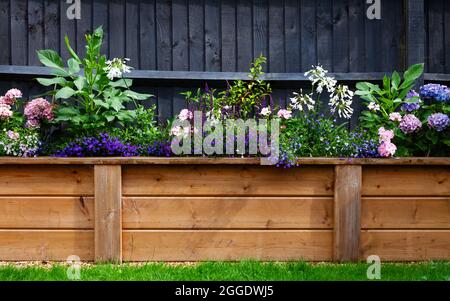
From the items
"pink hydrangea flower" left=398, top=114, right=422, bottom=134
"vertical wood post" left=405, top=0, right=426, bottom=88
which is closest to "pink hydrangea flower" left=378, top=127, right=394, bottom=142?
"pink hydrangea flower" left=398, top=114, right=422, bottom=134

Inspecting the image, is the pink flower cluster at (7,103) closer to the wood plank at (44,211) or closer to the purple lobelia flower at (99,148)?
the purple lobelia flower at (99,148)

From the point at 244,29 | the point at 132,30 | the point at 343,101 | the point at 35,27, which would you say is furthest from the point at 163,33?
the point at 343,101

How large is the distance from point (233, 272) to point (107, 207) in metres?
0.98

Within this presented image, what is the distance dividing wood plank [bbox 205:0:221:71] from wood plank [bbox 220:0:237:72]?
0.15 feet

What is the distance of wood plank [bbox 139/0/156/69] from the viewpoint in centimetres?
497

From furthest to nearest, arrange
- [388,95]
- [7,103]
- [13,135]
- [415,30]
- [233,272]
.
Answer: [415,30]
[388,95]
[7,103]
[13,135]
[233,272]

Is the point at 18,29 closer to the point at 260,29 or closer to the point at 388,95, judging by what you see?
the point at 260,29

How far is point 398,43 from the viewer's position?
5.12 metres

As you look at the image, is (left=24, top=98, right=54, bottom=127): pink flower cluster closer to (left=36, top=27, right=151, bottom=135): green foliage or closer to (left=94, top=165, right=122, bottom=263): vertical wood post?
(left=36, top=27, right=151, bottom=135): green foliage

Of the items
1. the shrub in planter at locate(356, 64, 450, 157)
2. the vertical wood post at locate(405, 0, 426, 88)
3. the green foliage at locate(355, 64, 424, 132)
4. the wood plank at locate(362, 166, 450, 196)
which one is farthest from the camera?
the vertical wood post at locate(405, 0, 426, 88)

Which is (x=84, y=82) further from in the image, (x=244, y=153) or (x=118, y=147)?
(x=244, y=153)

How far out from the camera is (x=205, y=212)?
3754 mm

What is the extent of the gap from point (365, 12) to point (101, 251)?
325 cm

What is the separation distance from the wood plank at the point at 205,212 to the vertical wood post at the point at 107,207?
0.23 feet
